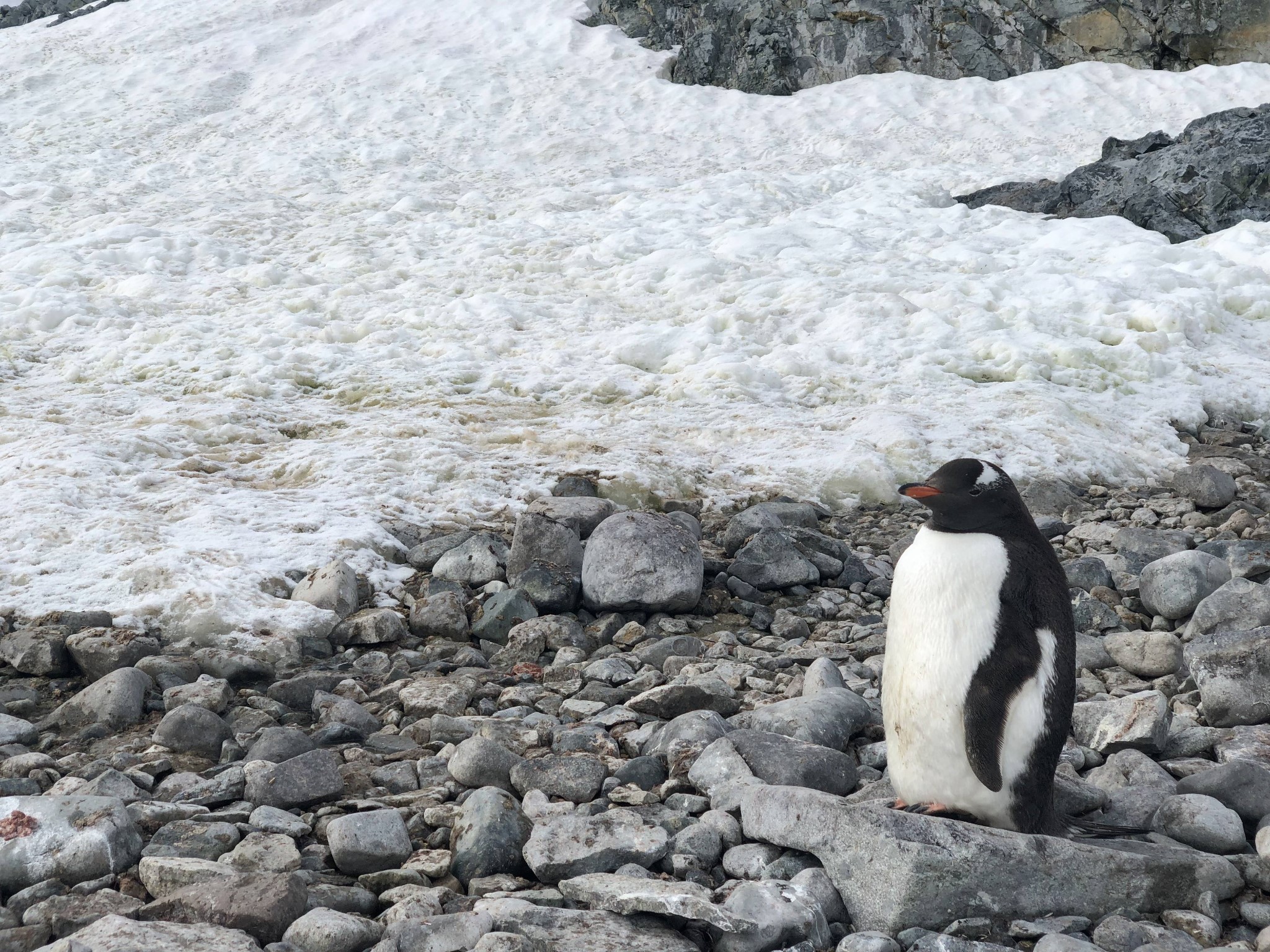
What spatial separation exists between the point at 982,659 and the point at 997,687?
97 mm

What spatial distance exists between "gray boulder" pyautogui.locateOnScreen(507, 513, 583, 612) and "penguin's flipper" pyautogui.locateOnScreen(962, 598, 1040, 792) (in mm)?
2824

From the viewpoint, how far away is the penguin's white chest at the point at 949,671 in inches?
132

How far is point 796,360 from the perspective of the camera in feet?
30.2

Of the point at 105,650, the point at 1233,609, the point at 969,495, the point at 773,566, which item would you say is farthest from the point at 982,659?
the point at 105,650

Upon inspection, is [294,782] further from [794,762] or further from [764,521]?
[764,521]

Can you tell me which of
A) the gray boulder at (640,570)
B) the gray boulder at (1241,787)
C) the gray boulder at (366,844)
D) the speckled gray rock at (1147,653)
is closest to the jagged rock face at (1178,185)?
the speckled gray rock at (1147,653)

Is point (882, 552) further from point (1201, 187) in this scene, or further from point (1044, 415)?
point (1201, 187)

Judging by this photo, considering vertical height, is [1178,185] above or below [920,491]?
above

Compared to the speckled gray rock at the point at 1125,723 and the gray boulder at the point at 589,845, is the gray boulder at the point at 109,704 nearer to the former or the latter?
the gray boulder at the point at 589,845

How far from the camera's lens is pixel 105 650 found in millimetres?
5027

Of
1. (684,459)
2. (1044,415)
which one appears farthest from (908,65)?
(684,459)

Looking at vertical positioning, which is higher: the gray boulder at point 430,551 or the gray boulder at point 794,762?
the gray boulder at point 430,551

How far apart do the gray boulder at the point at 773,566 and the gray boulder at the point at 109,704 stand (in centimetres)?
321

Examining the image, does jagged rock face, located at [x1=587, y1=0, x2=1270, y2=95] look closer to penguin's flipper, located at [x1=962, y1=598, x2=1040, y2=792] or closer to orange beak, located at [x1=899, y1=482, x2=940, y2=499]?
orange beak, located at [x1=899, y1=482, x2=940, y2=499]
